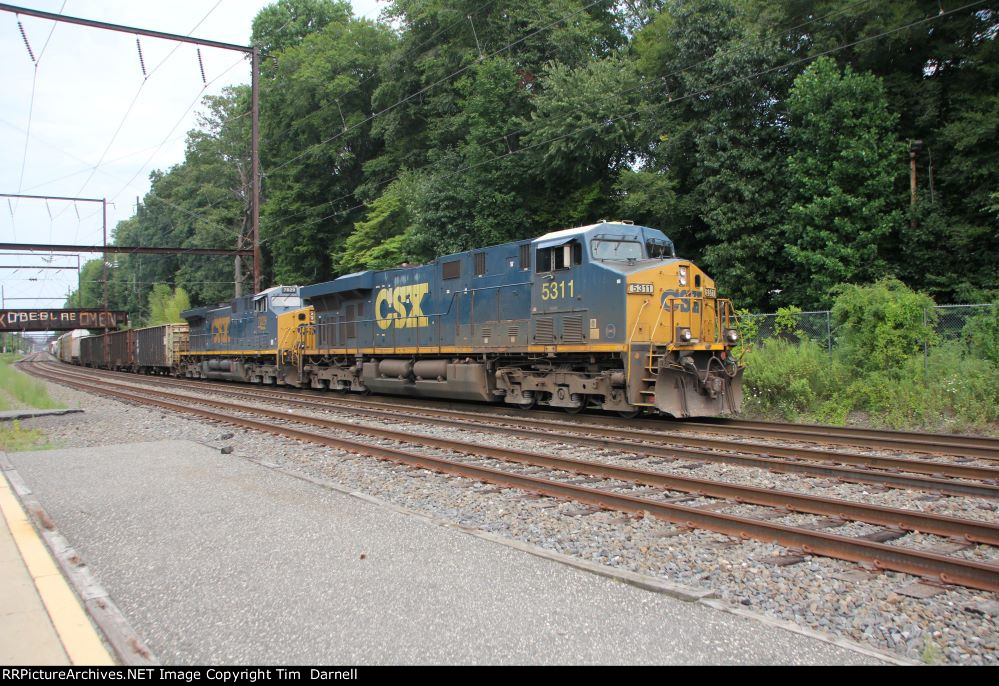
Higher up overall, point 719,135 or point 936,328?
point 719,135

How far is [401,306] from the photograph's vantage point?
703 inches

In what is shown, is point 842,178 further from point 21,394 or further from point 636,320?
point 21,394

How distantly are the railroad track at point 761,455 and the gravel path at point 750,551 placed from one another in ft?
0.79

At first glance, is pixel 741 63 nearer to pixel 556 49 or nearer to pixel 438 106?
pixel 556 49

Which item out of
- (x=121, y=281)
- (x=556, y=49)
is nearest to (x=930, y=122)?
(x=556, y=49)

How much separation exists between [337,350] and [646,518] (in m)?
15.3

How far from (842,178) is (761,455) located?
44.2ft

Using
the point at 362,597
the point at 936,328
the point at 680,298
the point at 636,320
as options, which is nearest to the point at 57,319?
the point at 636,320

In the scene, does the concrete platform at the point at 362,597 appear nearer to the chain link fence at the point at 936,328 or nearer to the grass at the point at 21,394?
the chain link fence at the point at 936,328

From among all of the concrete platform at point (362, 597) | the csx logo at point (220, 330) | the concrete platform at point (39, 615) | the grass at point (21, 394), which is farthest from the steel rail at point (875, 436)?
the csx logo at point (220, 330)

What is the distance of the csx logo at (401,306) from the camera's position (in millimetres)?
17047

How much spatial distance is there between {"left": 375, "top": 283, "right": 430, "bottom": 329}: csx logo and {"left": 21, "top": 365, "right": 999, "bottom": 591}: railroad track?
21.0 ft

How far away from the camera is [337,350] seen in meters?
20.2

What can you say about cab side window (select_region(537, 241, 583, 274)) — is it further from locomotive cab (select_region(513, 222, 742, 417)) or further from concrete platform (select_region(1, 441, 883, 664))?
concrete platform (select_region(1, 441, 883, 664))
